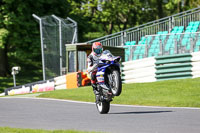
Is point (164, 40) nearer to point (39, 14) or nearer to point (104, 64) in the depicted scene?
point (104, 64)

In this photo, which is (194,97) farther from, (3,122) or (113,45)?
(113,45)

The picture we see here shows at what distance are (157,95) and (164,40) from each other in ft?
21.7

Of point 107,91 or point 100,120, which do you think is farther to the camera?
point 107,91

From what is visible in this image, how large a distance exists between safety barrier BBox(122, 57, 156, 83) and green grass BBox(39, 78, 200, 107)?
3213mm

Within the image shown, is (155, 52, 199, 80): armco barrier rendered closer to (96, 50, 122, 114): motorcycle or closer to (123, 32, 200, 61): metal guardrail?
(123, 32, 200, 61): metal guardrail

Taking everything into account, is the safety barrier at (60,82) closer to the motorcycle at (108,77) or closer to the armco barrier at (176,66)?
the armco barrier at (176,66)

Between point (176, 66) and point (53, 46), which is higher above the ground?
point (53, 46)

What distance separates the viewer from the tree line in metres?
32.8

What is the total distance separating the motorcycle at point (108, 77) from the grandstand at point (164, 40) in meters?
9.34

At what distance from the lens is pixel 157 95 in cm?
1462

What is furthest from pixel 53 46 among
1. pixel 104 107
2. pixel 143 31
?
pixel 104 107

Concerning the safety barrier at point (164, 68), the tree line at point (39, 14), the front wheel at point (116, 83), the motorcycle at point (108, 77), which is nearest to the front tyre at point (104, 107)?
the motorcycle at point (108, 77)

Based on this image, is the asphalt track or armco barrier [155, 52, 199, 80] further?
armco barrier [155, 52, 199, 80]

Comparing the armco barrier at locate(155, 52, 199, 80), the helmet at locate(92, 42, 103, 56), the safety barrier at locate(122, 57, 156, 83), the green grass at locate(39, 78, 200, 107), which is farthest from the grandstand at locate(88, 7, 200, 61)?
the helmet at locate(92, 42, 103, 56)
